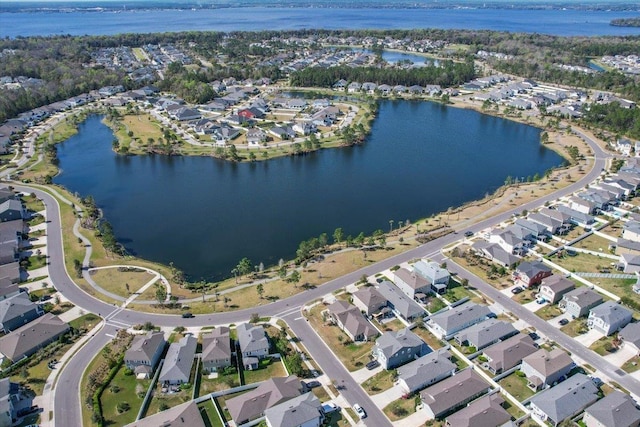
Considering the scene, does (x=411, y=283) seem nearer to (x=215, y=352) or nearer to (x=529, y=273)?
(x=529, y=273)

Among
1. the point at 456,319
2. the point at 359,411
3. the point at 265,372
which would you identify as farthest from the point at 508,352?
the point at 265,372

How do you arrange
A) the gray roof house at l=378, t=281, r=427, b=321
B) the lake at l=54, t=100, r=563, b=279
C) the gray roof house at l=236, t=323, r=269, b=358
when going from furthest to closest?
the lake at l=54, t=100, r=563, b=279 → the gray roof house at l=378, t=281, r=427, b=321 → the gray roof house at l=236, t=323, r=269, b=358

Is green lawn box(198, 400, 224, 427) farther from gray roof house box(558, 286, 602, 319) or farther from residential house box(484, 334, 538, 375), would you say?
gray roof house box(558, 286, 602, 319)

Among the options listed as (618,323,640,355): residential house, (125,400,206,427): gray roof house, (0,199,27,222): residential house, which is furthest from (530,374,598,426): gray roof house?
(0,199,27,222): residential house

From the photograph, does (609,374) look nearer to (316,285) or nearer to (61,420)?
(316,285)

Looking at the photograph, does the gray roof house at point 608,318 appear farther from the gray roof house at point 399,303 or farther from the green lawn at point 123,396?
the green lawn at point 123,396

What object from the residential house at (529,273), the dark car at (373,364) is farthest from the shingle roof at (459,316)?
the dark car at (373,364)

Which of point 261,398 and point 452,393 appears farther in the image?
point 452,393
